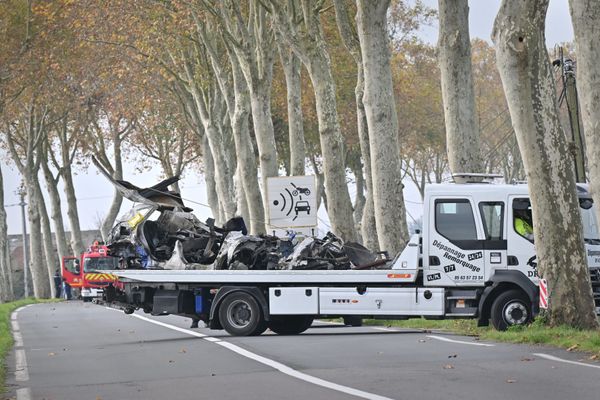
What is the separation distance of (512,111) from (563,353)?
201 inches

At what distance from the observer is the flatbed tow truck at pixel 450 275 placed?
888 inches

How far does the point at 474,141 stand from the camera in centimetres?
2731

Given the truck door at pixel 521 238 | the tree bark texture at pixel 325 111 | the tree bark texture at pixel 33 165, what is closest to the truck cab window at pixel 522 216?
the truck door at pixel 521 238

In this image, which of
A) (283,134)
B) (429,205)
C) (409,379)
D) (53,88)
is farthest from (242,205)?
(409,379)

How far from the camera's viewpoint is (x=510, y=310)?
73.7 ft

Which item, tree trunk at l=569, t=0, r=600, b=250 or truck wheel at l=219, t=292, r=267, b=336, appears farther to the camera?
truck wheel at l=219, t=292, r=267, b=336

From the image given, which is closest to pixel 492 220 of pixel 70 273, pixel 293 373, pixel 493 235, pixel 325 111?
pixel 493 235

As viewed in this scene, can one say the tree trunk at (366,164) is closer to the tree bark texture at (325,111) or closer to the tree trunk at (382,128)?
the tree bark texture at (325,111)

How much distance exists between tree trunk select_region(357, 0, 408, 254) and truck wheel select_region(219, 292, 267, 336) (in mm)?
6601

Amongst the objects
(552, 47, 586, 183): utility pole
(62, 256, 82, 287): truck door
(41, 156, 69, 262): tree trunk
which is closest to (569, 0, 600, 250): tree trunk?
(552, 47, 586, 183): utility pole

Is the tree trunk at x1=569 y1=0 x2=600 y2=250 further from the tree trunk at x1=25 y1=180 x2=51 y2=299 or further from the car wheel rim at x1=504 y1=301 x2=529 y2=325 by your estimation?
the tree trunk at x1=25 y1=180 x2=51 y2=299

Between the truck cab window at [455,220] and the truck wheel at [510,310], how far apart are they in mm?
1130

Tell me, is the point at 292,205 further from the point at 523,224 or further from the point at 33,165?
the point at 33,165

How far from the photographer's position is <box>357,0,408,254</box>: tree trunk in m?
30.2
